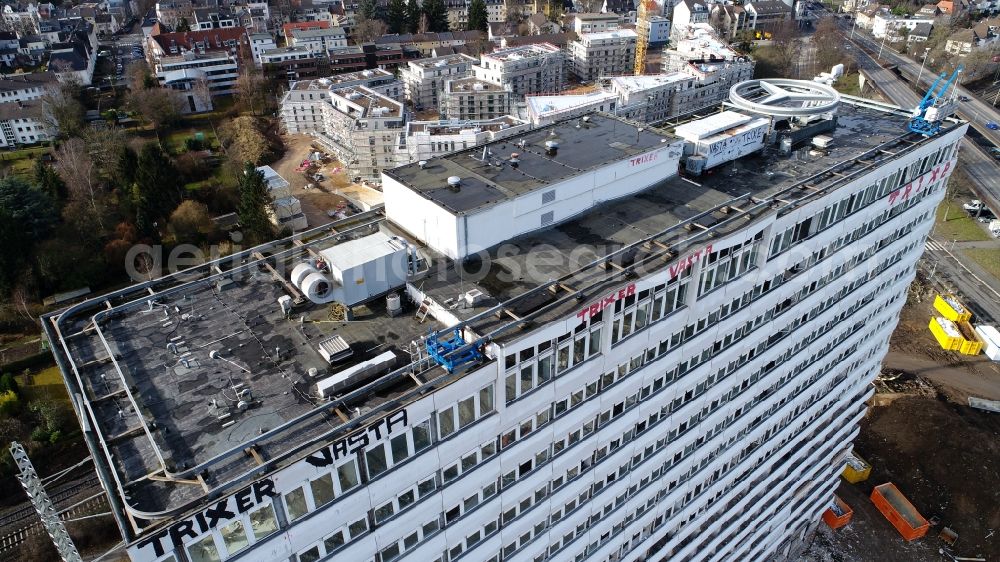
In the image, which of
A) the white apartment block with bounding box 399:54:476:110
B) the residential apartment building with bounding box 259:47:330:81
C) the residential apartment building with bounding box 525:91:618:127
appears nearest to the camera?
the residential apartment building with bounding box 525:91:618:127

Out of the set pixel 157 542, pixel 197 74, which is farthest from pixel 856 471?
pixel 197 74

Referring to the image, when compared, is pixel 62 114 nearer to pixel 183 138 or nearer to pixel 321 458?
pixel 183 138

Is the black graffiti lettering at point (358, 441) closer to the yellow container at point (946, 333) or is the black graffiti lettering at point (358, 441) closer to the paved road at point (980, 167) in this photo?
the yellow container at point (946, 333)

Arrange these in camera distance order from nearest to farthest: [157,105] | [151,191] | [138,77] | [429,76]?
[151,191] → [157,105] → [138,77] → [429,76]

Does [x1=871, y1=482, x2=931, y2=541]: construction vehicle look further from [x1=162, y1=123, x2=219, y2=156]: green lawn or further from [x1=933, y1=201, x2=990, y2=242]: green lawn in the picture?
[x1=162, y1=123, x2=219, y2=156]: green lawn

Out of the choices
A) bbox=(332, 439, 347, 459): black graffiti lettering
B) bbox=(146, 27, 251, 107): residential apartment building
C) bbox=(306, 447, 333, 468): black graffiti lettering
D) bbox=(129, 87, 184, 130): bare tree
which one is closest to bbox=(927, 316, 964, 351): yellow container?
bbox=(332, 439, 347, 459): black graffiti lettering

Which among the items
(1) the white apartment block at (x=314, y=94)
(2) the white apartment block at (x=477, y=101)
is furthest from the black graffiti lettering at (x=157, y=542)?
(1) the white apartment block at (x=314, y=94)

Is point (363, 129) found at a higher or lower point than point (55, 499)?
higher

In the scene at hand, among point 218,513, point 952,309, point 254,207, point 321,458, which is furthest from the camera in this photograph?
point 254,207
